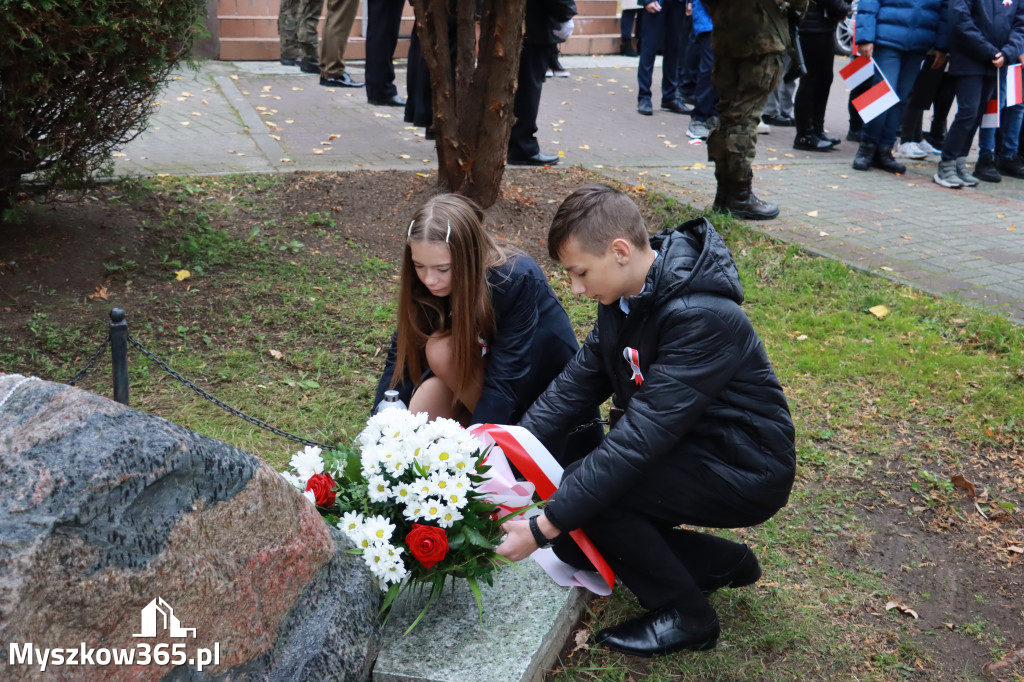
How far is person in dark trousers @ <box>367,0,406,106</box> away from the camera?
9.08m

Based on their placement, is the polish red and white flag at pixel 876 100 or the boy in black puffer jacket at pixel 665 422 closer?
the boy in black puffer jacket at pixel 665 422

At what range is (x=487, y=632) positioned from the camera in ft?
8.33

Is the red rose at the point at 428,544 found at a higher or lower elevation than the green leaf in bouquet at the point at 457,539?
higher

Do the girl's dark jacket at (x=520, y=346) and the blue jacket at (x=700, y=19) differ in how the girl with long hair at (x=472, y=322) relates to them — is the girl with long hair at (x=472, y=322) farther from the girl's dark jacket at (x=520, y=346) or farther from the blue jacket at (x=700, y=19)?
the blue jacket at (x=700, y=19)

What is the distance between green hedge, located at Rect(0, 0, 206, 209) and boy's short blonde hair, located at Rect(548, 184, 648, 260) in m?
2.78

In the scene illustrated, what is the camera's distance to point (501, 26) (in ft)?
18.1

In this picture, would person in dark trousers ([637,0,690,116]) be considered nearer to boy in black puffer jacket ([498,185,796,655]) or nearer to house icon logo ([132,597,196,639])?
boy in black puffer jacket ([498,185,796,655])

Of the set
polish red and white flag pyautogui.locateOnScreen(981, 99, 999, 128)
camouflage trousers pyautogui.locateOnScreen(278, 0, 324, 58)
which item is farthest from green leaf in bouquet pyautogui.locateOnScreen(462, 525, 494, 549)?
camouflage trousers pyautogui.locateOnScreen(278, 0, 324, 58)

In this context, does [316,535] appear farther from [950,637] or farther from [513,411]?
[950,637]

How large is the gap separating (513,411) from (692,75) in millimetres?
9618

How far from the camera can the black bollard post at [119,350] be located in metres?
3.11

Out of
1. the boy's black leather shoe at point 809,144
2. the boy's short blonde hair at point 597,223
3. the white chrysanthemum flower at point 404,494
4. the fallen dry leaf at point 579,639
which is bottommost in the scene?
the fallen dry leaf at point 579,639

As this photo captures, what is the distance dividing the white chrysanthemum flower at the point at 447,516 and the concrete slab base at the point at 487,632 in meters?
0.31

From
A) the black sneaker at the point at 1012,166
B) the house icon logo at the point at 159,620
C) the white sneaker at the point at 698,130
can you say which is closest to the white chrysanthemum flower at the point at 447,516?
the house icon logo at the point at 159,620
